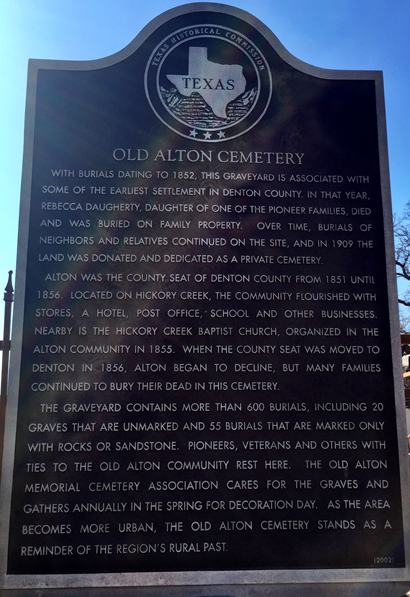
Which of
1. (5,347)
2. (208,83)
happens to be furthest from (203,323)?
(208,83)

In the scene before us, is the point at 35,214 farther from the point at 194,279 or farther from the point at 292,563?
Answer: the point at 292,563

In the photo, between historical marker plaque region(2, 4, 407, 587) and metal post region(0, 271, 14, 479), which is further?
metal post region(0, 271, 14, 479)

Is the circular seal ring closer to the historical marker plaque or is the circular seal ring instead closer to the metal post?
the historical marker plaque

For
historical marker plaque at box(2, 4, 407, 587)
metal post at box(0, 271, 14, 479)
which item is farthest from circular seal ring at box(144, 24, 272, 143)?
metal post at box(0, 271, 14, 479)

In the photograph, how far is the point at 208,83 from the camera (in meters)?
5.05

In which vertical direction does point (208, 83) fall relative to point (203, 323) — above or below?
above

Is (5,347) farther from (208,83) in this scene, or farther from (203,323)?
(208,83)

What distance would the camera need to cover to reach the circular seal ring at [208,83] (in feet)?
16.4

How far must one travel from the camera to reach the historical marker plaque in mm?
4242

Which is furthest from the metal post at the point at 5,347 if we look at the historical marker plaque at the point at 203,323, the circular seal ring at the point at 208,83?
the circular seal ring at the point at 208,83

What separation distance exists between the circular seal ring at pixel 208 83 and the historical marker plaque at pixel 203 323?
0.06 ft

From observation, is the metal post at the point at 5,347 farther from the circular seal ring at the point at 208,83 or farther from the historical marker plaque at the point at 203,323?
the circular seal ring at the point at 208,83

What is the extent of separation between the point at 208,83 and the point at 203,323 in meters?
2.20

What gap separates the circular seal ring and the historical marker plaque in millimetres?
18
